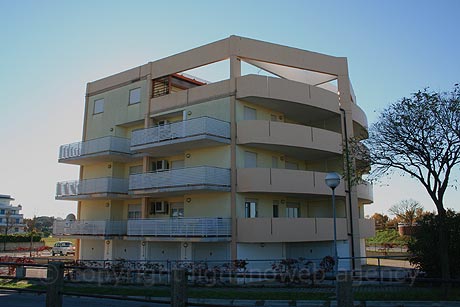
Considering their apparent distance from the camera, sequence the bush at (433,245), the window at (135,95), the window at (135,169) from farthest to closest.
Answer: the window at (135,169) → the window at (135,95) → the bush at (433,245)

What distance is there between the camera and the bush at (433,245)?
17000 mm

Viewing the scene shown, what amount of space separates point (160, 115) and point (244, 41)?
22.3 ft

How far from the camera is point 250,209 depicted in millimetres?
23203

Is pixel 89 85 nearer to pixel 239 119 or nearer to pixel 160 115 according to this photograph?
pixel 160 115

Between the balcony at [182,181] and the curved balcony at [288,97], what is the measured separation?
4.51 m

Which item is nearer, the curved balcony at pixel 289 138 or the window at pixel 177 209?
the curved balcony at pixel 289 138

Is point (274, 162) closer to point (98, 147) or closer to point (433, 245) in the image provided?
point (433, 245)

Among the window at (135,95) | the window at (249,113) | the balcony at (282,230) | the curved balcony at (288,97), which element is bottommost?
the balcony at (282,230)

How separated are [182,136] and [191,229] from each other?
5054 mm

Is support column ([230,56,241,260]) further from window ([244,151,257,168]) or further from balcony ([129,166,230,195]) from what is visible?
window ([244,151,257,168])

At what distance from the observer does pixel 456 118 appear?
50.3ft

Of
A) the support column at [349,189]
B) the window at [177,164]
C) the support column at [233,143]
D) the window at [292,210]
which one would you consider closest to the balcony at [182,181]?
the support column at [233,143]

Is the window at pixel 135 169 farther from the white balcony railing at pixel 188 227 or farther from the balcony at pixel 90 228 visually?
the white balcony railing at pixel 188 227

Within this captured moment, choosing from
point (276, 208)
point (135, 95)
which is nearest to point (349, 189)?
point (276, 208)
